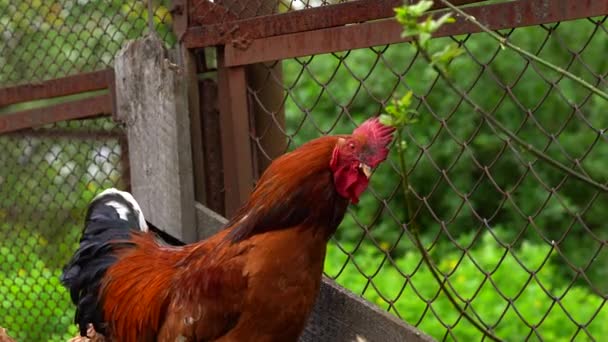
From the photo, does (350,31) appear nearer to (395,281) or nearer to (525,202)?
(395,281)

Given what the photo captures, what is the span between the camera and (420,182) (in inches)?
313

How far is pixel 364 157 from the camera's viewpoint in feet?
9.77

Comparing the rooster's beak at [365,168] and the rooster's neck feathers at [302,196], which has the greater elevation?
the rooster's beak at [365,168]

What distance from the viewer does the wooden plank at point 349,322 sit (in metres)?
3.26

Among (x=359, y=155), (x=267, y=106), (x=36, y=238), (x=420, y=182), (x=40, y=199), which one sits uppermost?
(x=267, y=106)

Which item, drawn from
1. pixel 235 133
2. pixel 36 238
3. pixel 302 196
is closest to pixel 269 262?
pixel 302 196

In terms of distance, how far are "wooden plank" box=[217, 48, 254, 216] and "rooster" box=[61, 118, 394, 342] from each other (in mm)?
383

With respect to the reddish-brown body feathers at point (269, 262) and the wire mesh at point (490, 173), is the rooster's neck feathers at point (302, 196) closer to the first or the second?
the reddish-brown body feathers at point (269, 262)

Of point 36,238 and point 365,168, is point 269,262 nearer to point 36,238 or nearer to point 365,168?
point 365,168

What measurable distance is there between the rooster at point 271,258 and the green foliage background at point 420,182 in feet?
1.25

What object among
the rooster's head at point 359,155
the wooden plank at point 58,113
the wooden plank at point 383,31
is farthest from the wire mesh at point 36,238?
the rooster's head at point 359,155

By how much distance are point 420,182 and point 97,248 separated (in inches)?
179

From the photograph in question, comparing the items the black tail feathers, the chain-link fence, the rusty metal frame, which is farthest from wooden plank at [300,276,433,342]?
the chain-link fence

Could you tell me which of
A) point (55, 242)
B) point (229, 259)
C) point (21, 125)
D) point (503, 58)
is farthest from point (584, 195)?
point (229, 259)
